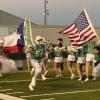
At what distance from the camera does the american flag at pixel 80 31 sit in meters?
18.8

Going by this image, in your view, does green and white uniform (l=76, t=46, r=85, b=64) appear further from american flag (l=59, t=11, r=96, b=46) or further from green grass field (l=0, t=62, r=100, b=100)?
green grass field (l=0, t=62, r=100, b=100)

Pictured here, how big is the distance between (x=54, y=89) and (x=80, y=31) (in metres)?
4.14

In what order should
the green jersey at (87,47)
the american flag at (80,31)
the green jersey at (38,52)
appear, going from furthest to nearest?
1. the green jersey at (87,47)
2. the american flag at (80,31)
3. the green jersey at (38,52)

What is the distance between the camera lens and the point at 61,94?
14727 mm

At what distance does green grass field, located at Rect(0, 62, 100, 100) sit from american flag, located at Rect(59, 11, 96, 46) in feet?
5.19

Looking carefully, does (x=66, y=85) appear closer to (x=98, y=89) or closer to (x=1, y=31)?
(x=98, y=89)

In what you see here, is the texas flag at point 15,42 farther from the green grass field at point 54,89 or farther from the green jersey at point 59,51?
the green grass field at point 54,89

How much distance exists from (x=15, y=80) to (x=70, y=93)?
4.54m

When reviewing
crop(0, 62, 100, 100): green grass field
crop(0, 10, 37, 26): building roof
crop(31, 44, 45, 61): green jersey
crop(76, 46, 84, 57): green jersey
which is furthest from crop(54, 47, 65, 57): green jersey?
crop(0, 10, 37, 26): building roof

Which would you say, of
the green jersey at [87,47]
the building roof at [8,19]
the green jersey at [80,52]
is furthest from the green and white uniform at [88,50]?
the building roof at [8,19]

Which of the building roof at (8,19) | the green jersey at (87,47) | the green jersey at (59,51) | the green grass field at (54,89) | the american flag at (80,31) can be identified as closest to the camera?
the green grass field at (54,89)

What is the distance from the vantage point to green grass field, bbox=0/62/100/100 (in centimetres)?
1415

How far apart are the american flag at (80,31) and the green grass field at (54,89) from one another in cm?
158

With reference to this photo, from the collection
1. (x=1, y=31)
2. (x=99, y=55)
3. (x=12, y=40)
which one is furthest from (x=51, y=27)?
(x=99, y=55)
